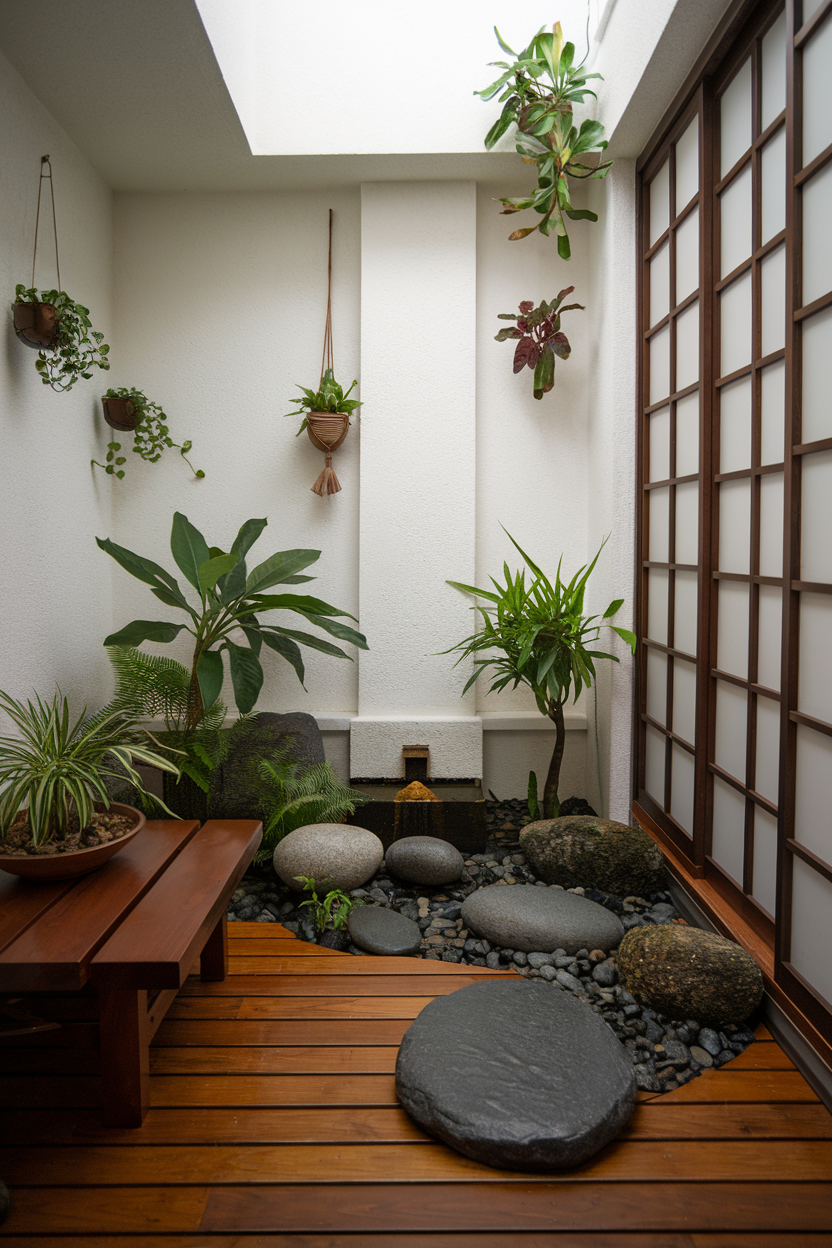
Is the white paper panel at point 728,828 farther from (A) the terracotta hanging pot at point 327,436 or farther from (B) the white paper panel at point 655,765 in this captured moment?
(A) the terracotta hanging pot at point 327,436

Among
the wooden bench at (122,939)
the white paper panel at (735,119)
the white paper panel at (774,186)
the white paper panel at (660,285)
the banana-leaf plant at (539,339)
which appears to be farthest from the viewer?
the banana-leaf plant at (539,339)

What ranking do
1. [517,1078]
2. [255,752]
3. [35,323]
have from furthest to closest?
[255,752]
[35,323]
[517,1078]

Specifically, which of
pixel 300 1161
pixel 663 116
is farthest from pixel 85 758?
pixel 663 116

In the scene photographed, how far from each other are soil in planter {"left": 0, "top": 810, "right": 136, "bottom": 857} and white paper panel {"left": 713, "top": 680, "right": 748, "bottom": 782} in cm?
174

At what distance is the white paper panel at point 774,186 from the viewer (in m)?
2.00

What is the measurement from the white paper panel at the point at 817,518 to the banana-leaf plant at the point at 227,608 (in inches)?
69.9

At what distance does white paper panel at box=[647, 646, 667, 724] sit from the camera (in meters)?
2.97

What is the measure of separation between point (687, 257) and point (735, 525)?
1.04 metres

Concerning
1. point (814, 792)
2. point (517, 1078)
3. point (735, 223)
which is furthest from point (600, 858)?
point (735, 223)

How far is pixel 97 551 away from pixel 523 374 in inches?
84.7

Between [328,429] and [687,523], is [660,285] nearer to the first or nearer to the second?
[687,523]

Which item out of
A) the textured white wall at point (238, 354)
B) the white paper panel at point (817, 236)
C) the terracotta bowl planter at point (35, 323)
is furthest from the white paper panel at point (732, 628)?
the terracotta bowl planter at point (35, 323)

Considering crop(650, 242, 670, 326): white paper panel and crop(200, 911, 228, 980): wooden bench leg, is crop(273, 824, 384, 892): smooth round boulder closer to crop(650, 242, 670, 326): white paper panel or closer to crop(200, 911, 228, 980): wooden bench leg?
crop(200, 911, 228, 980): wooden bench leg

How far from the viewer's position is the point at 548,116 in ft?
9.91
